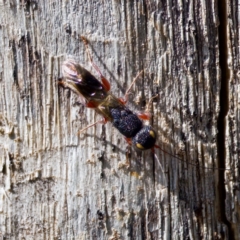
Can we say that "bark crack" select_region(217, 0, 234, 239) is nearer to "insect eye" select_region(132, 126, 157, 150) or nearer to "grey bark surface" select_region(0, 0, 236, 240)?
"grey bark surface" select_region(0, 0, 236, 240)

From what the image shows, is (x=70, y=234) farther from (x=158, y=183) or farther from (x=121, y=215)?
(x=158, y=183)

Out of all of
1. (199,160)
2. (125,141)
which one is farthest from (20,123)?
(199,160)

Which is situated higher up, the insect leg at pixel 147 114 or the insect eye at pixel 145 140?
the insect leg at pixel 147 114

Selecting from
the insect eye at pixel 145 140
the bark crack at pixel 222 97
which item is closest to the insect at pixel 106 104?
the insect eye at pixel 145 140

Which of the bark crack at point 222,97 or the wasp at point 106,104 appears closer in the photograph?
the wasp at point 106,104

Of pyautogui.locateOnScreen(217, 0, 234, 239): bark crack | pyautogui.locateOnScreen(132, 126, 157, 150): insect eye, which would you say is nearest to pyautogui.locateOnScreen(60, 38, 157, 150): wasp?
pyautogui.locateOnScreen(132, 126, 157, 150): insect eye

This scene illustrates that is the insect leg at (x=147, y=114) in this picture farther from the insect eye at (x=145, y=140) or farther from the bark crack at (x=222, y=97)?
the bark crack at (x=222, y=97)

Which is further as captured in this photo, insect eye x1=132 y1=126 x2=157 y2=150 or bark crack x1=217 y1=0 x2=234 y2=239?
bark crack x1=217 y1=0 x2=234 y2=239
